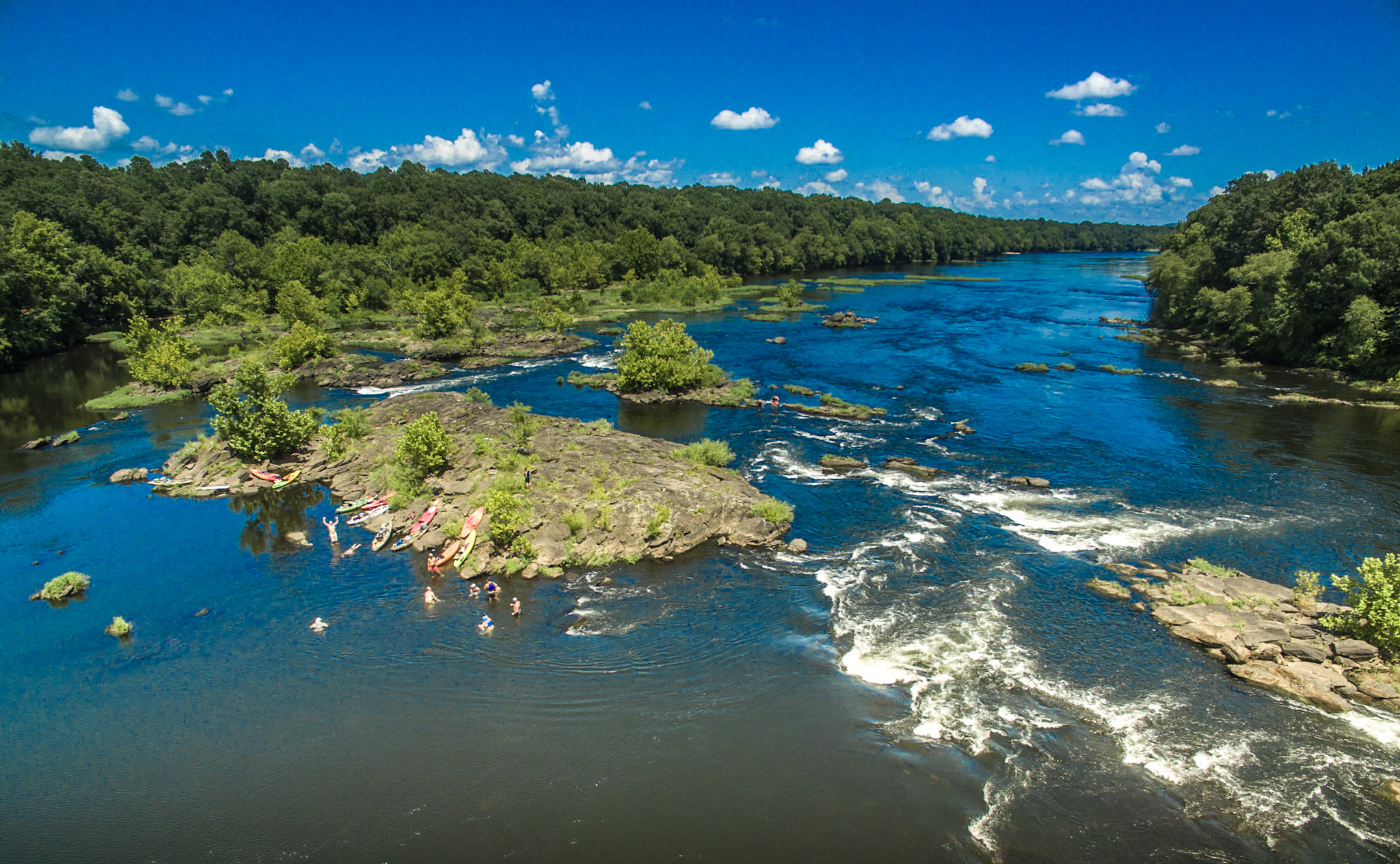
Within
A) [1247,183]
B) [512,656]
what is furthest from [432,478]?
[1247,183]

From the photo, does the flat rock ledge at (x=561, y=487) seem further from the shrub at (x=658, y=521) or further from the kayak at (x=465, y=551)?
the kayak at (x=465, y=551)

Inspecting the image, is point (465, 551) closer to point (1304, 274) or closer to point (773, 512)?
point (773, 512)

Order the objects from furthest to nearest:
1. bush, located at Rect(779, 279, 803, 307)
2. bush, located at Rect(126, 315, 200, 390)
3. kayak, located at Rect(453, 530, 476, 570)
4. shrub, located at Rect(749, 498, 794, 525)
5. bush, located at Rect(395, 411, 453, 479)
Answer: bush, located at Rect(779, 279, 803, 307) → bush, located at Rect(126, 315, 200, 390) → bush, located at Rect(395, 411, 453, 479) → shrub, located at Rect(749, 498, 794, 525) → kayak, located at Rect(453, 530, 476, 570)

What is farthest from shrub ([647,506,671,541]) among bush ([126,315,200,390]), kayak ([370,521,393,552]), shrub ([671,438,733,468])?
bush ([126,315,200,390])

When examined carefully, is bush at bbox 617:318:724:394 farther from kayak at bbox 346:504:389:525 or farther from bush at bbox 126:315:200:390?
bush at bbox 126:315:200:390

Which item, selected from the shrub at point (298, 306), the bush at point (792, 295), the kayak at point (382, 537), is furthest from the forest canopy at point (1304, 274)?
the shrub at point (298, 306)

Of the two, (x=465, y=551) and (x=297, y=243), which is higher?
(x=297, y=243)

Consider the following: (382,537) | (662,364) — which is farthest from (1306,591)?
(662,364)

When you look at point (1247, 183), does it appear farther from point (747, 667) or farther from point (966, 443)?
point (747, 667)
